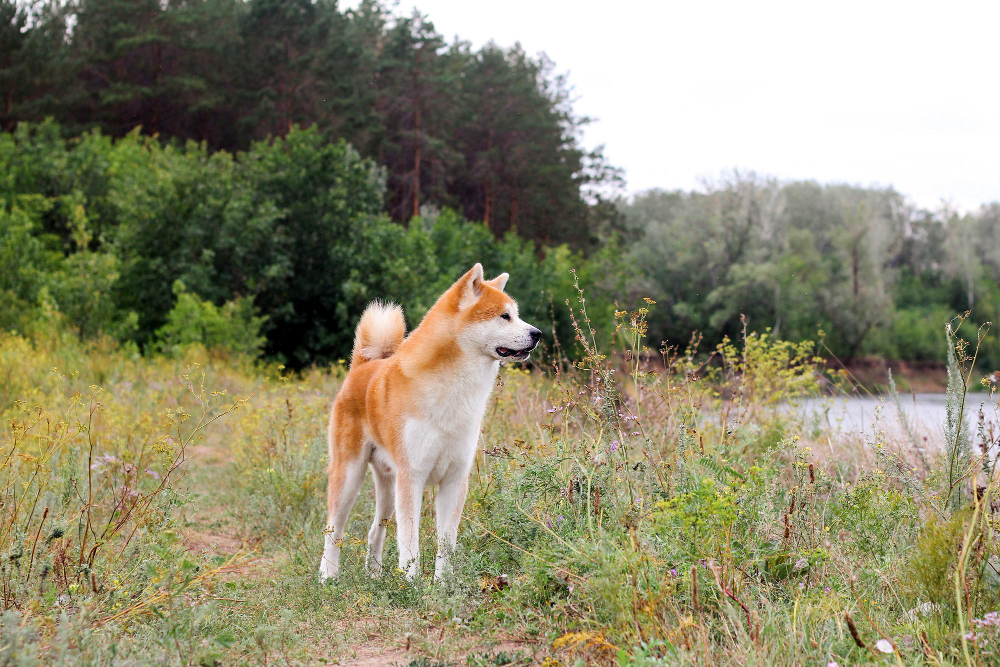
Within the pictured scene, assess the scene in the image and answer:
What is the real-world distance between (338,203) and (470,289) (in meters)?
16.1

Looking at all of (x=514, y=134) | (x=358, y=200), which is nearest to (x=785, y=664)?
(x=358, y=200)

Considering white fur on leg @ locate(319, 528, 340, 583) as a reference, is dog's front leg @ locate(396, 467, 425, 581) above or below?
above

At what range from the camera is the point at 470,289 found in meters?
4.81

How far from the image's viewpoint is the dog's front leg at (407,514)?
4609 mm

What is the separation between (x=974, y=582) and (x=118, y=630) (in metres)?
3.57

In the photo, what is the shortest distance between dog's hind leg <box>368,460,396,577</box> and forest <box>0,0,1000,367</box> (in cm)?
510

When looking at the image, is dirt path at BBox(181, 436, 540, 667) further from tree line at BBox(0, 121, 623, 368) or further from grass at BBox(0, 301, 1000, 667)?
tree line at BBox(0, 121, 623, 368)

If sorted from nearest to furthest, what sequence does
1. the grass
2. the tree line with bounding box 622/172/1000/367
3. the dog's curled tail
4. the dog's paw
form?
1. the grass
2. the dog's paw
3. the dog's curled tail
4. the tree line with bounding box 622/172/1000/367

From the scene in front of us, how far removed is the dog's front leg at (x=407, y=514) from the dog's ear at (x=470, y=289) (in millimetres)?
1019

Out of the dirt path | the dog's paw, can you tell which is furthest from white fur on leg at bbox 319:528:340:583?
the dirt path

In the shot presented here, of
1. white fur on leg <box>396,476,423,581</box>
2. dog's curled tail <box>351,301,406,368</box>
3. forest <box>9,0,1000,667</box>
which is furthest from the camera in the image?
dog's curled tail <box>351,301,406,368</box>

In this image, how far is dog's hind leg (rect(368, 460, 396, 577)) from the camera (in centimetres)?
525

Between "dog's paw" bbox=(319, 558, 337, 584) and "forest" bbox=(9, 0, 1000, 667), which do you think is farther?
"dog's paw" bbox=(319, 558, 337, 584)

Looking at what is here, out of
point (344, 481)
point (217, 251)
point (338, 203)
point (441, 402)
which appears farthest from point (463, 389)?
point (338, 203)
